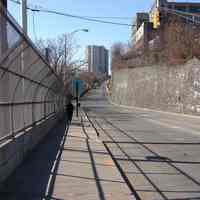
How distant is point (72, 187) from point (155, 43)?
94.1m

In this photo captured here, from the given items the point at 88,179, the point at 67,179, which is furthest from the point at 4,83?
the point at 88,179

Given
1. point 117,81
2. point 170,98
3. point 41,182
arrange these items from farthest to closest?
1. point 117,81
2. point 170,98
3. point 41,182

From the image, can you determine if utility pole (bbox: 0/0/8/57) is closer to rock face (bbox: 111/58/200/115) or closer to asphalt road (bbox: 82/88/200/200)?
asphalt road (bbox: 82/88/200/200)

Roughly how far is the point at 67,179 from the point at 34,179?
2.27 feet

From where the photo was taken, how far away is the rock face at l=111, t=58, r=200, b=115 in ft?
176

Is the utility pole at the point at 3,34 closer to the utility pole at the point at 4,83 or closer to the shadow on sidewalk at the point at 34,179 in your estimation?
the utility pole at the point at 4,83

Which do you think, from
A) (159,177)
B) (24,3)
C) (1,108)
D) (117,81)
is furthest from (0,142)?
(117,81)

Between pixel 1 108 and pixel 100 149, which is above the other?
pixel 1 108

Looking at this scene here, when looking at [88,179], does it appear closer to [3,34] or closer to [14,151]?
[14,151]

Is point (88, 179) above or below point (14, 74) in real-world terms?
below

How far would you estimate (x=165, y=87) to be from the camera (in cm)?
6669

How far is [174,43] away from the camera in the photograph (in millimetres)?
69875

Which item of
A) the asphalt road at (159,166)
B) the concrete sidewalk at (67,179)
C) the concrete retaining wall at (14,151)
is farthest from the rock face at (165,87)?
the concrete sidewalk at (67,179)

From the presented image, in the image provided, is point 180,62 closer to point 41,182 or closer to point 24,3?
point 24,3
